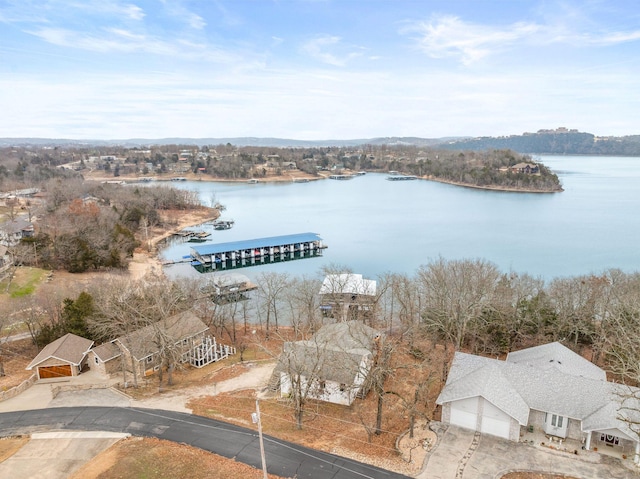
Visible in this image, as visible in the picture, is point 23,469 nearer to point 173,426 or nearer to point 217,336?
point 173,426

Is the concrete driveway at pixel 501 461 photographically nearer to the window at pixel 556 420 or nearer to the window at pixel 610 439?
the window at pixel 610 439

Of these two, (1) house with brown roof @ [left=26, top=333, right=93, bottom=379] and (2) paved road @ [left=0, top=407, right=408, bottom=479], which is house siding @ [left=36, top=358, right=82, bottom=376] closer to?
(1) house with brown roof @ [left=26, top=333, right=93, bottom=379]

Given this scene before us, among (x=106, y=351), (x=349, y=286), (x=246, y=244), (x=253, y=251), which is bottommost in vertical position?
(x=253, y=251)

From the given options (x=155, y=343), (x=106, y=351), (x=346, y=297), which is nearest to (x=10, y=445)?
(x=106, y=351)

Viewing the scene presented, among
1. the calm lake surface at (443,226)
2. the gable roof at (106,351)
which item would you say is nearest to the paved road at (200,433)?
the gable roof at (106,351)

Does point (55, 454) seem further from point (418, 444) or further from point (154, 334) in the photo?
point (418, 444)

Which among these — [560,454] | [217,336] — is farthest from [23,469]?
[560,454]
